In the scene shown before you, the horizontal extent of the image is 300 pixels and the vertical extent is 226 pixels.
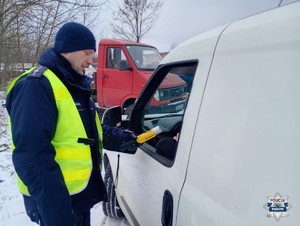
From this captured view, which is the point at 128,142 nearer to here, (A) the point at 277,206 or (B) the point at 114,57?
(A) the point at 277,206

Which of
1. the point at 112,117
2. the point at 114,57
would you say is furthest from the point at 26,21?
the point at 112,117

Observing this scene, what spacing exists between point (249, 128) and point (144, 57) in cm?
711

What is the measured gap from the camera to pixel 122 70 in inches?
302

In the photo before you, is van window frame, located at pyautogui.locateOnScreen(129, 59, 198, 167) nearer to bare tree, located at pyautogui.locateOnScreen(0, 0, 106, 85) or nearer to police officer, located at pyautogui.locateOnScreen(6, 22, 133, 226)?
police officer, located at pyautogui.locateOnScreen(6, 22, 133, 226)

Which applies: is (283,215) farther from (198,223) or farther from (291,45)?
(291,45)

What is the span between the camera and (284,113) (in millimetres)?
942

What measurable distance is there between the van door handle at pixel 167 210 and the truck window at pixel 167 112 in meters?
0.29

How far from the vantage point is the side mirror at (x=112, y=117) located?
2.44 m

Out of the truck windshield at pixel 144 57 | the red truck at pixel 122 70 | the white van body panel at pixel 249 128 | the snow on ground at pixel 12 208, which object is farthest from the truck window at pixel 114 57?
the white van body panel at pixel 249 128

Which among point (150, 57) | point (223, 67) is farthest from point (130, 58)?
point (223, 67)

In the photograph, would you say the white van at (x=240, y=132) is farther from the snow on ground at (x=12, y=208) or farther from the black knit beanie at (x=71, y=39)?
the snow on ground at (x=12, y=208)

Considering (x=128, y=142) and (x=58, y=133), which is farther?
(x=128, y=142)

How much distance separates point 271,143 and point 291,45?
325 millimetres

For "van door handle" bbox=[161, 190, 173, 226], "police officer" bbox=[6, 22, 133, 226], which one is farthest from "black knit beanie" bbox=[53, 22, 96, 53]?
"van door handle" bbox=[161, 190, 173, 226]
